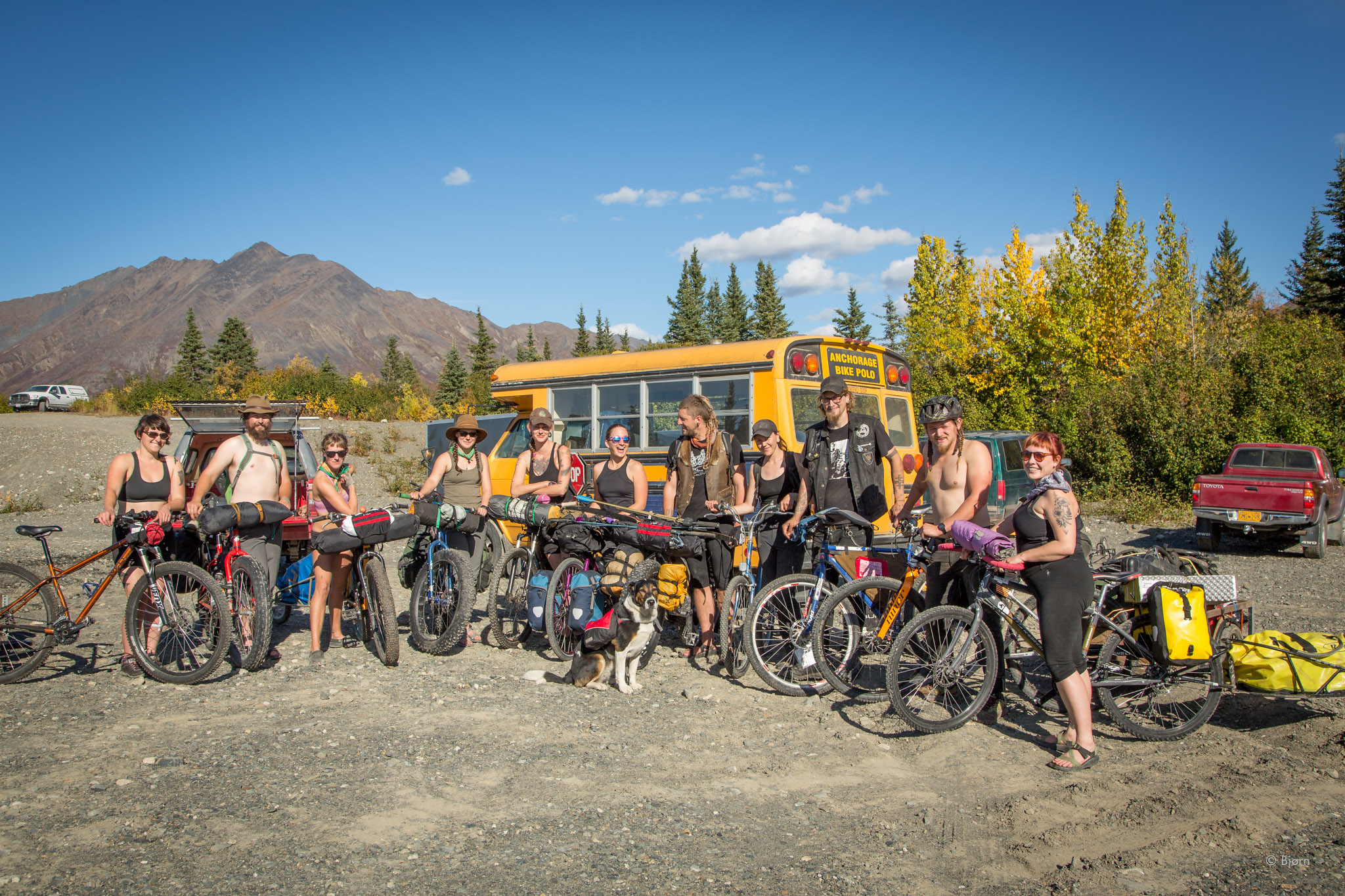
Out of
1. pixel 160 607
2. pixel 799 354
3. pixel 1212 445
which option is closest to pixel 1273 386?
pixel 1212 445

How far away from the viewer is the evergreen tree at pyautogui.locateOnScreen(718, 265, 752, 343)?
244 ft

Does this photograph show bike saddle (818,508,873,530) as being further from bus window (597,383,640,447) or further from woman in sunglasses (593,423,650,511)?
bus window (597,383,640,447)

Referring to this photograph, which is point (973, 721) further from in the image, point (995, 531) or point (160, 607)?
point (160, 607)

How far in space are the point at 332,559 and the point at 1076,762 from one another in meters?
5.41

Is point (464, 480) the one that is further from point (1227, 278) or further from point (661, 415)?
point (1227, 278)

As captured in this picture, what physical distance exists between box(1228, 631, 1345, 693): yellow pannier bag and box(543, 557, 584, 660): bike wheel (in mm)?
4335

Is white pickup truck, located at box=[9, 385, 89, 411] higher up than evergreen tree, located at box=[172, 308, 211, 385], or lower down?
lower down

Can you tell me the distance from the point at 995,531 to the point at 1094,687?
1170 millimetres

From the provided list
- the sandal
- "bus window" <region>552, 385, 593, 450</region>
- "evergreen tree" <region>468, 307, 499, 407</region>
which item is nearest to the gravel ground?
the sandal

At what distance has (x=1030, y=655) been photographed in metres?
5.04

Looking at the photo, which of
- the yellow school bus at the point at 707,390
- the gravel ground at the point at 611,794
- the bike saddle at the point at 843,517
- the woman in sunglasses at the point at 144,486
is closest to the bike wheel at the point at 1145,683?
the gravel ground at the point at 611,794

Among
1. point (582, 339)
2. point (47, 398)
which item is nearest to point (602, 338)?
Answer: point (582, 339)

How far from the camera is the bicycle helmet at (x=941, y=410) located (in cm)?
530

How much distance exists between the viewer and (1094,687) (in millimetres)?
4855
